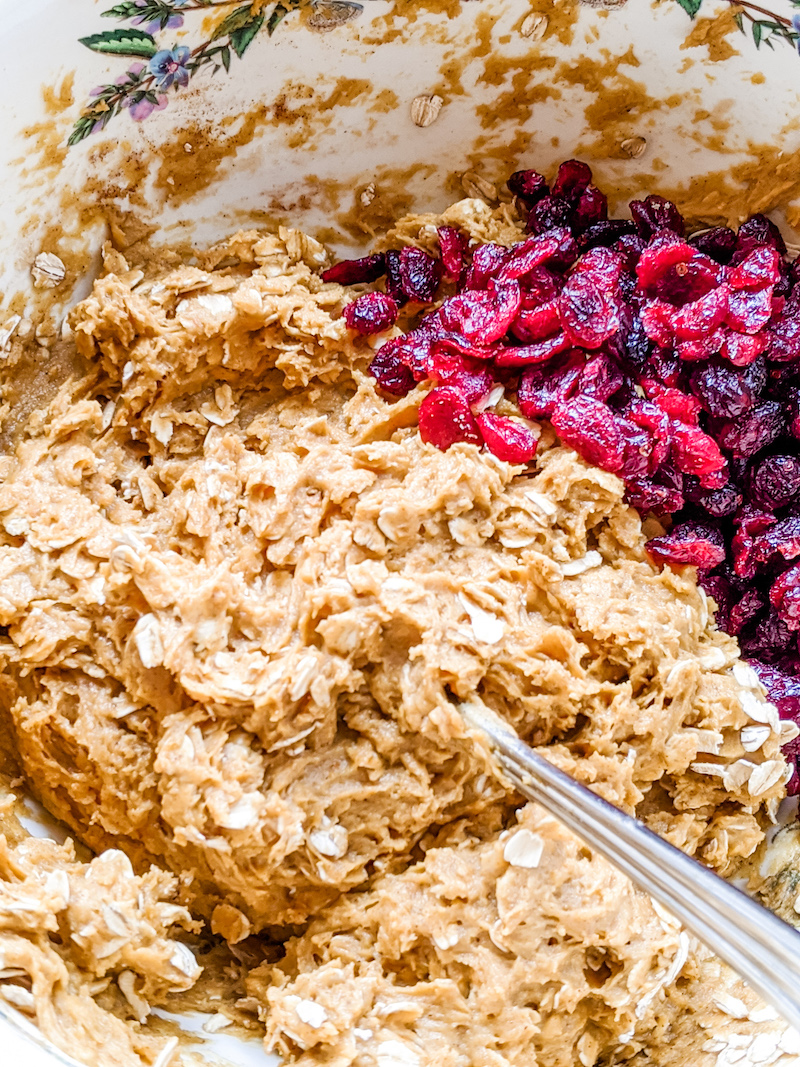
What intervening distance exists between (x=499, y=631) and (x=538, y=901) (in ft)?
2.15

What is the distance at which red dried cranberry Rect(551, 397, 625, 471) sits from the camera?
95.9 inches

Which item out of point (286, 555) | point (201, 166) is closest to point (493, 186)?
point (201, 166)

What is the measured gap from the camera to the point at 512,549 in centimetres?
243

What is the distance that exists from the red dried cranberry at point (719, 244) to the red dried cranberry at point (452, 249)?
0.71 meters

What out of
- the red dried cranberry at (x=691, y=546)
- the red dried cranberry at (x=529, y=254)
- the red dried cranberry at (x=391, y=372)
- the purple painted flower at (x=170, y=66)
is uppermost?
the purple painted flower at (x=170, y=66)

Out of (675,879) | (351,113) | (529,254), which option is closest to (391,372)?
(529,254)

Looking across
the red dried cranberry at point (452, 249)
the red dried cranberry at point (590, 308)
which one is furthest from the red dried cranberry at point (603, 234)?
the red dried cranberry at point (452, 249)

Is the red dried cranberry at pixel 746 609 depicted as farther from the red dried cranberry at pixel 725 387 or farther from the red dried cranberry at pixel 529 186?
the red dried cranberry at pixel 529 186

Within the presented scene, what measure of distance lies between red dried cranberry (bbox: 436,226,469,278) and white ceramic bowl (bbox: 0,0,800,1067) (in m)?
0.28

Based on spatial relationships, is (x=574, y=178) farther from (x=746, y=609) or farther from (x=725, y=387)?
(x=746, y=609)

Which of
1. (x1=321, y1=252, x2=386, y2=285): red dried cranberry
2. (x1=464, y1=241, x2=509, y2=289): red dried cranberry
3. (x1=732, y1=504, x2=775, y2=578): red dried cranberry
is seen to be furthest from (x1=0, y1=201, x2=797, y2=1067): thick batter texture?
(x1=464, y1=241, x2=509, y2=289): red dried cranberry

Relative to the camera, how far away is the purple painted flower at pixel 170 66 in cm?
244

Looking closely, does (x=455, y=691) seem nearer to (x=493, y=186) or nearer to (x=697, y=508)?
(x=697, y=508)

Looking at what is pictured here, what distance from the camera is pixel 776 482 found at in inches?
101
